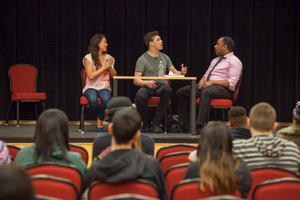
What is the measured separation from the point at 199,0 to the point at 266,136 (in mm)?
5218

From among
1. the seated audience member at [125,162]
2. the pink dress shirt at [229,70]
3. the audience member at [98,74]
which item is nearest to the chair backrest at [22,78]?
the audience member at [98,74]

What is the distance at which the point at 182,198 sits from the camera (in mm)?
1984

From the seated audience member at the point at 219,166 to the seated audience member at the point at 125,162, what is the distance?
0.63ft

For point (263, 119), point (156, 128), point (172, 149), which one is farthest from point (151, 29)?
point (263, 119)

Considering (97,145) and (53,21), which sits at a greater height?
(53,21)

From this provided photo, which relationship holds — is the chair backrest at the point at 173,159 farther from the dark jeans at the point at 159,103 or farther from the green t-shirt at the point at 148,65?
the green t-shirt at the point at 148,65

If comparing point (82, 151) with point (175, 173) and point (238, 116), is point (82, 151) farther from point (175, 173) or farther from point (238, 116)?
point (238, 116)

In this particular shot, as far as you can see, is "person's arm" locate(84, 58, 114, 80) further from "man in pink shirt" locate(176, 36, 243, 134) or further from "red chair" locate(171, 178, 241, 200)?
"red chair" locate(171, 178, 241, 200)

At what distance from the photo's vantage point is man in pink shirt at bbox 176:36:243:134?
585 centimetres

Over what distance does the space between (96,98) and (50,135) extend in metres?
3.42

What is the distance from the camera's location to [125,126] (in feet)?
7.39

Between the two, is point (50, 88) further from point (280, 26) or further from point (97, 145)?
point (97, 145)

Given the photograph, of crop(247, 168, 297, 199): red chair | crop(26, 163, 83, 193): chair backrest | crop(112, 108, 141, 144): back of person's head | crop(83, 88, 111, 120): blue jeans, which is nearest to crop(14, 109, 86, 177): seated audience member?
crop(26, 163, 83, 193): chair backrest

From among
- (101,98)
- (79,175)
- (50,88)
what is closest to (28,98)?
(50,88)
